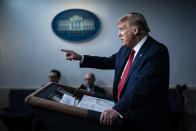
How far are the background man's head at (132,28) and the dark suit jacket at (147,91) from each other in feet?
0.25

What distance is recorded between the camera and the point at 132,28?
1.22 meters

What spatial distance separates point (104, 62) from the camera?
1.60m

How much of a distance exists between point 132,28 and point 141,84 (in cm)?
38

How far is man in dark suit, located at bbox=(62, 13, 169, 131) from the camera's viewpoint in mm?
1001

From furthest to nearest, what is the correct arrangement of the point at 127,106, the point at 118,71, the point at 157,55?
the point at 118,71 < the point at 157,55 < the point at 127,106

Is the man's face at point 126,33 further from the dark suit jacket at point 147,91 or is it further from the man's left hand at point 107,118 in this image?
the man's left hand at point 107,118

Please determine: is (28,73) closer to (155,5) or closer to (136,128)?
(155,5)

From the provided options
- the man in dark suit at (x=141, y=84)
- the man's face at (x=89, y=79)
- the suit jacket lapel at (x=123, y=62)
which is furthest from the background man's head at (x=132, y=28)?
the man's face at (x=89, y=79)

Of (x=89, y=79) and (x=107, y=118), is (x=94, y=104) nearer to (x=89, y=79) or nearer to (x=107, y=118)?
(x=107, y=118)

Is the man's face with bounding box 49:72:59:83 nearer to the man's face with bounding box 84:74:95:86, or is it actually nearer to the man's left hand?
the man's face with bounding box 84:74:95:86

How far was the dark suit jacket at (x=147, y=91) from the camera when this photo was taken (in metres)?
1.01

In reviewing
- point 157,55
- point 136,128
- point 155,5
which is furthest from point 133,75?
point 155,5

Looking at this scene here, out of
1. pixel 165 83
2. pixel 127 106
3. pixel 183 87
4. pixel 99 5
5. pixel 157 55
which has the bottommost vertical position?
pixel 183 87

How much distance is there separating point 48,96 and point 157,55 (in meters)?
0.64
